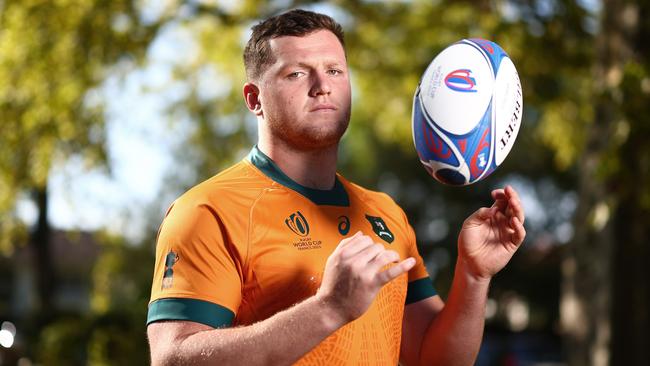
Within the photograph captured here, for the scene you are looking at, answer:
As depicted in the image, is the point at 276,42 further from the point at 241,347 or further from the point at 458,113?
the point at 241,347

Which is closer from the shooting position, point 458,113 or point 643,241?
point 458,113

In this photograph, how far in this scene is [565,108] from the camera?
17.0m

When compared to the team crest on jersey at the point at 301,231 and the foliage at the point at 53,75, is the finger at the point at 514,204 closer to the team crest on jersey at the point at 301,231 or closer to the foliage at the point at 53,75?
the team crest on jersey at the point at 301,231

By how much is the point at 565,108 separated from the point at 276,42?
14972 mm

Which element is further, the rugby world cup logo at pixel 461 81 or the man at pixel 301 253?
the rugby world cup logo at pixel 461 81

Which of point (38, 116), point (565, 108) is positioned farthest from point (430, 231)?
point (38, 116)

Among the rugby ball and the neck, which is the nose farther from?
the rugby ball

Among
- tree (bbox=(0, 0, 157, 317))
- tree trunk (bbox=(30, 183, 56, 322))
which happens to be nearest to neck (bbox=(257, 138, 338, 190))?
tree (bbox=(0, 0, 157, 317))

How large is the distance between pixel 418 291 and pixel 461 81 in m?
0.76

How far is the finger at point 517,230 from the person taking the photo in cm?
286

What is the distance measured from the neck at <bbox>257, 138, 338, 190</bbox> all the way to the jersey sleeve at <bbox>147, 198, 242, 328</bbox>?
34 cm

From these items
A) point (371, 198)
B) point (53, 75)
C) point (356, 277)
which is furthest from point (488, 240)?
point (53, 75)

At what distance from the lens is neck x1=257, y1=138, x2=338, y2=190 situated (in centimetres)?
286

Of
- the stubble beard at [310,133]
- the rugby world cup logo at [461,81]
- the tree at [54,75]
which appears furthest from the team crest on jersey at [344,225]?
the tree at [54,75]
